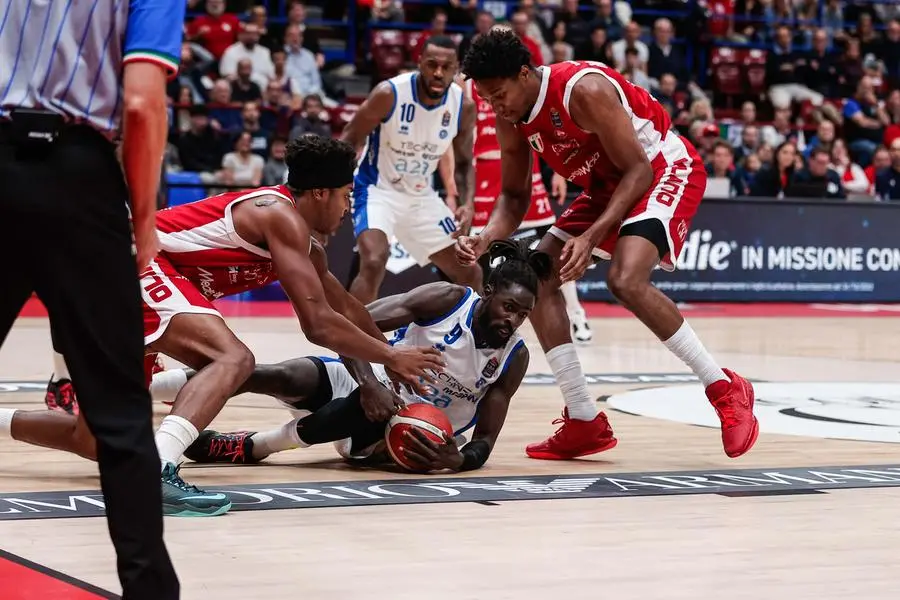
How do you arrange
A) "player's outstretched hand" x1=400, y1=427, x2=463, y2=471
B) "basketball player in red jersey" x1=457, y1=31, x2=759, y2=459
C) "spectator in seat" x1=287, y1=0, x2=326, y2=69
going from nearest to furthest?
"player's outstretched hand" x1=400, y1=427, x2=463, y2=471
"basketball player in red jersey" x1=457, y1=31, x2=759, y2=459
"spectator in seat" x1=287, y1=0, x2=326, y2=69

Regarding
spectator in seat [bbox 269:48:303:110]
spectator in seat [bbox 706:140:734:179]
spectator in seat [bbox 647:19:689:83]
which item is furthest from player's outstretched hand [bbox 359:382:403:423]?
spectator in seat [bbox 647:19:689:83]

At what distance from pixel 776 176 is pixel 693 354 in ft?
34.3

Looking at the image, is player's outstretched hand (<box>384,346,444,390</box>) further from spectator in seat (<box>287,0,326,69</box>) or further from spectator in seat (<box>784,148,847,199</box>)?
spectator in seat (<box>287,0,326,69</box>)

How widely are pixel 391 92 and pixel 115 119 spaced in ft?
20.9

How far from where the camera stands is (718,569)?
11.5ft

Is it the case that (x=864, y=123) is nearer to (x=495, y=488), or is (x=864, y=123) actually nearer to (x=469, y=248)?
(x=469, y=248)

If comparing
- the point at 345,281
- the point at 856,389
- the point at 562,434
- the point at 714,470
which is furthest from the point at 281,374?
the point at 345,281

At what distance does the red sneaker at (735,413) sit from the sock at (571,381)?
498mm

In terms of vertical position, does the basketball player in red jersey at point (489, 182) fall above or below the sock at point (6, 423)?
above

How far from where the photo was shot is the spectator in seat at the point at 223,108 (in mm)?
15016

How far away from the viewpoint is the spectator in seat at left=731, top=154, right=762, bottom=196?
50.8 feet

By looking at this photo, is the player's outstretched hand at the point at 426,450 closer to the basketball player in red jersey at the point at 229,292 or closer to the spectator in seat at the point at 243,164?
the basketball player in red jersey at the point at 229,292

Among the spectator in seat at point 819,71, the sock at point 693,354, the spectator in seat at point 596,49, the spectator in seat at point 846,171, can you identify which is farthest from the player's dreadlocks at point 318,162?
the spectator in seat at point 819,71

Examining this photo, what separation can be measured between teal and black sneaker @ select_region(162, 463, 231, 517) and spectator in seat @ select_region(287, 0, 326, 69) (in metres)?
12.9
